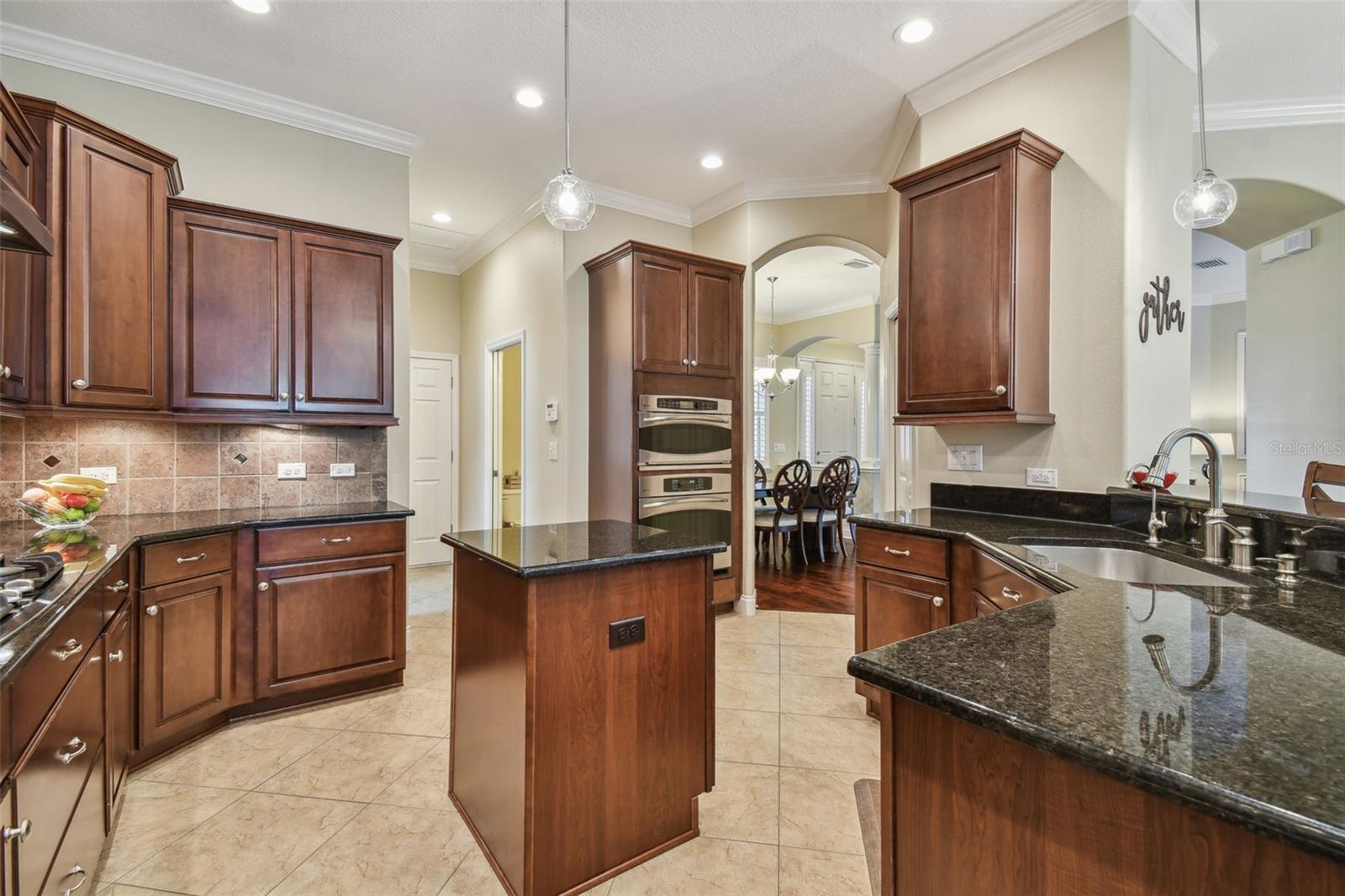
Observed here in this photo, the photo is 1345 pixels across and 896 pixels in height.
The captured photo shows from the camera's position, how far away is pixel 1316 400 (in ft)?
10.8

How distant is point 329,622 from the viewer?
106 inches

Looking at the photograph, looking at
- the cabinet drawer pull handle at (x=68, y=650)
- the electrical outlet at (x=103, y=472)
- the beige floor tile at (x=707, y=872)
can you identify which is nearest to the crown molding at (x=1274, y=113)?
the beige floor tile at (x=707, y=872)

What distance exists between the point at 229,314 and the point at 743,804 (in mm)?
2943

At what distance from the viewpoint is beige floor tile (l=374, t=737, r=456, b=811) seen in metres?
2.04

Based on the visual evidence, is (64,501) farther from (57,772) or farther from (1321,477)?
(1321,477)

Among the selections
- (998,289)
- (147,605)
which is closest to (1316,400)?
(998,289)

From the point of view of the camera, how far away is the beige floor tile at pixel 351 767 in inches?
83.3

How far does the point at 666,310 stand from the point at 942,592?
7.92ft

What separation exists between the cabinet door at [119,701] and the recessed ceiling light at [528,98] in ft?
9.26

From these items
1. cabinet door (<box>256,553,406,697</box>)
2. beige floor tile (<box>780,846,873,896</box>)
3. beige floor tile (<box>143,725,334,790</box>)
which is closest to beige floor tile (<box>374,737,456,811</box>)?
beige floor tile (<box>143,725,334,790</box>)

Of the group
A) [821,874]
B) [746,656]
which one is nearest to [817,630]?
[746,656]

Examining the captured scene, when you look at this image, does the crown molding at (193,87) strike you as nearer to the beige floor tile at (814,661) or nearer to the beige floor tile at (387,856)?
the beige floor tile at (387,856)

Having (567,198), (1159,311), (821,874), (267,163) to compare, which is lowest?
(821,874)

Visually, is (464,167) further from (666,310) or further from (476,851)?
(476,851)
